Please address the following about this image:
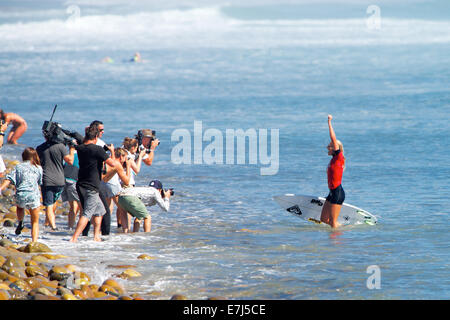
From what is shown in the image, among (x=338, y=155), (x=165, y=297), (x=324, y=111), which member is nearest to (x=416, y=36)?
(x=324, y=111)

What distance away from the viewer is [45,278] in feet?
28.2

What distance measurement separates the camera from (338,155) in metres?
11.4

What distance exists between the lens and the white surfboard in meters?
12.5

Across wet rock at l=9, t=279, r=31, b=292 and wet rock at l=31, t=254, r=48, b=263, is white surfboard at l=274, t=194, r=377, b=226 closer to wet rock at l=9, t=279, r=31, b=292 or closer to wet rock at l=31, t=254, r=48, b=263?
wet rock at l=31, t=254, r=48, b=263

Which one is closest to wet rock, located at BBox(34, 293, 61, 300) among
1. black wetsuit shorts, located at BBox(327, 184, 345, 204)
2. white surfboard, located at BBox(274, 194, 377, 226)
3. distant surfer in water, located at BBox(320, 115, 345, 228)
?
distant surfer in water, located at BBox(320, 115, 345, 228)

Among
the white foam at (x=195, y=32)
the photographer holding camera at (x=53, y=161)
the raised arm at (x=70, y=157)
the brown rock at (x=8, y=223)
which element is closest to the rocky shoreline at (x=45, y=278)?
the photographer holding camera at (x=53, y=161)

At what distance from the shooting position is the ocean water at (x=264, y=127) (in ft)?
32.0

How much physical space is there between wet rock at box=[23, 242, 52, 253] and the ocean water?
52 centimetres

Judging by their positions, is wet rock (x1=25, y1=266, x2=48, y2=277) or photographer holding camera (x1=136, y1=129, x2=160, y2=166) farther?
photographer holding camera (x1=136, y1=129, x2=160, y2=166)

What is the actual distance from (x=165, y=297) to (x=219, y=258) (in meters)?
1.98

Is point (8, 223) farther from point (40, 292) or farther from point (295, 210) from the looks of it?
point (295, 210)

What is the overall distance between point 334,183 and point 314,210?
129 centimetres

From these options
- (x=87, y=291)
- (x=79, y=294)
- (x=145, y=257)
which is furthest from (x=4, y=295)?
(x=145, y=257)

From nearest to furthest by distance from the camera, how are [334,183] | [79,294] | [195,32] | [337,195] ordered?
[79,294]
[334,183]
[337,195]
[195,32]
